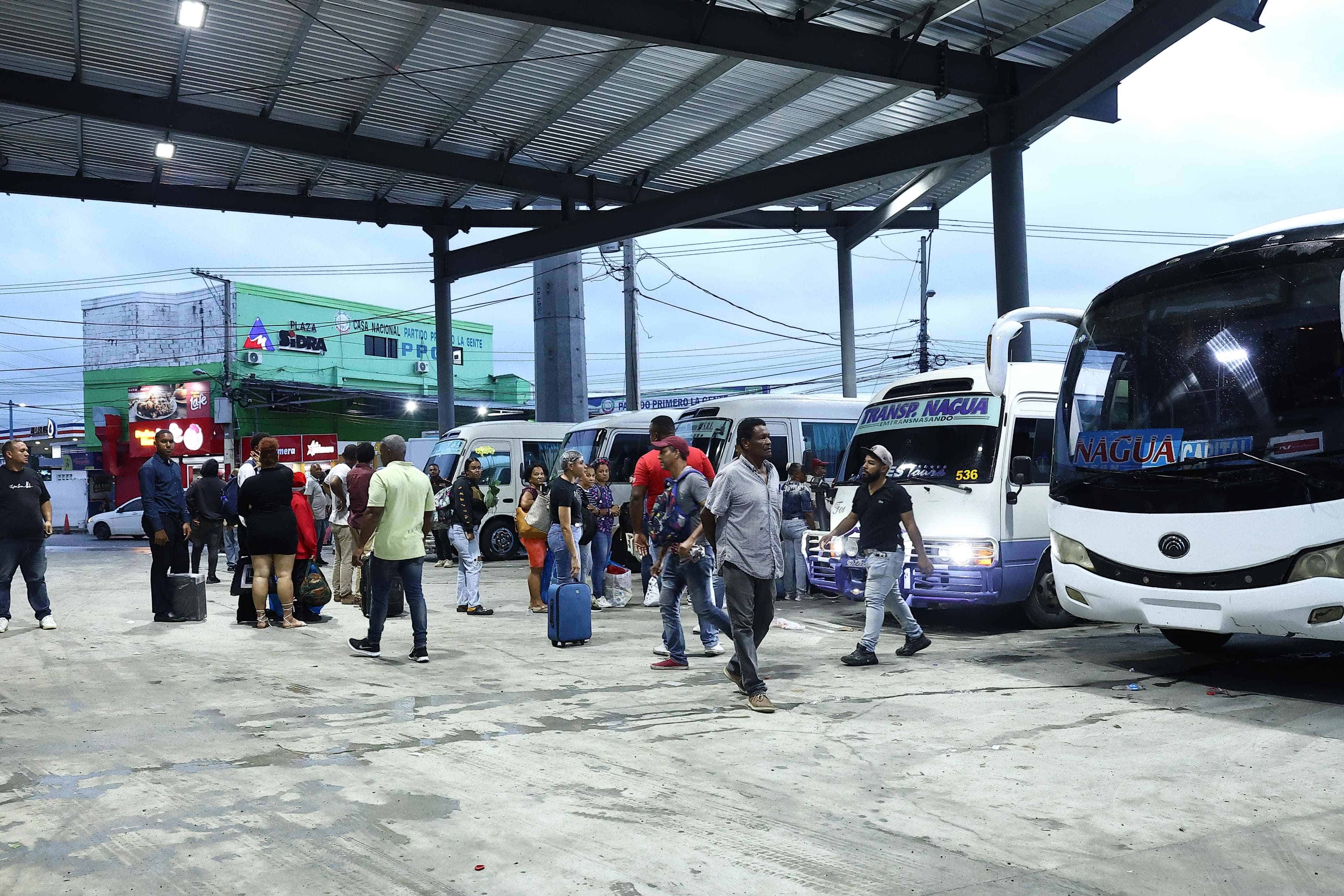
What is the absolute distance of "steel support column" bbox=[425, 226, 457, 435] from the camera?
2452 cm

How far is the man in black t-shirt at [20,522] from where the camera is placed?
9.95 metres

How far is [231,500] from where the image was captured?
16500 millimetres

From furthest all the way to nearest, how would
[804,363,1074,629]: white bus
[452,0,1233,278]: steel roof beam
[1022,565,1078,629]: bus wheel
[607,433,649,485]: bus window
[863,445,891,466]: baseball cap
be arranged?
[607,433,649,485]: bus window, [452,0,1233,278]: steel roof beam, [1022,565,1078,629]: bus wheel, [804,363,1074,629]: white bus, [863,445,891,466]: baseball cap

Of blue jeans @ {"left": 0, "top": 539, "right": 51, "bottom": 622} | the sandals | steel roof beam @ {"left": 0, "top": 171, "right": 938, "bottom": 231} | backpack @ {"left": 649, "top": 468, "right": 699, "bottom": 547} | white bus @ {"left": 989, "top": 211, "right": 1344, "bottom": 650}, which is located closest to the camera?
white bus @ {"left": 989, "top": 211, "right": 1344, "bottom": 650}

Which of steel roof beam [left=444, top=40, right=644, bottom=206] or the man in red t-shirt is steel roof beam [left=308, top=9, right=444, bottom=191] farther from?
the man in red t-shirt

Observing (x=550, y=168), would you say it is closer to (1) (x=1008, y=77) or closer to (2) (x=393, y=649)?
(1) (x=1008, y=77)

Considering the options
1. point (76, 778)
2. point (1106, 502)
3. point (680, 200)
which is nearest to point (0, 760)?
point (76, 778)

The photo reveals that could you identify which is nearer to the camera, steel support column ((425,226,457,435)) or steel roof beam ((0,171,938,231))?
steel roof beam ((0,171,938,231))

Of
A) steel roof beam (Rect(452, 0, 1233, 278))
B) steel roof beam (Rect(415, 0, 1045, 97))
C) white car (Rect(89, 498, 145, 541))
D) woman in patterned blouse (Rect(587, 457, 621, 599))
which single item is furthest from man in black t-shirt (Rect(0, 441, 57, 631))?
white car (Rect(89, 498, 145, 541))

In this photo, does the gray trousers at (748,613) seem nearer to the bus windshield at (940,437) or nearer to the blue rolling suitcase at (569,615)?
the blue rolling suitcase at (569,615)

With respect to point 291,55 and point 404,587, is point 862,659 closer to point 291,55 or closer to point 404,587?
point 404,587

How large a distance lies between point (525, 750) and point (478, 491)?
6867 mm

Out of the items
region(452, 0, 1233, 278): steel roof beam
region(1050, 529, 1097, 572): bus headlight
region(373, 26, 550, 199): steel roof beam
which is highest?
region(373, 26, 550, 199): steel roof beam

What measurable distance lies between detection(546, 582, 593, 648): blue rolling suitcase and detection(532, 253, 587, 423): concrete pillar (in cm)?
1518
